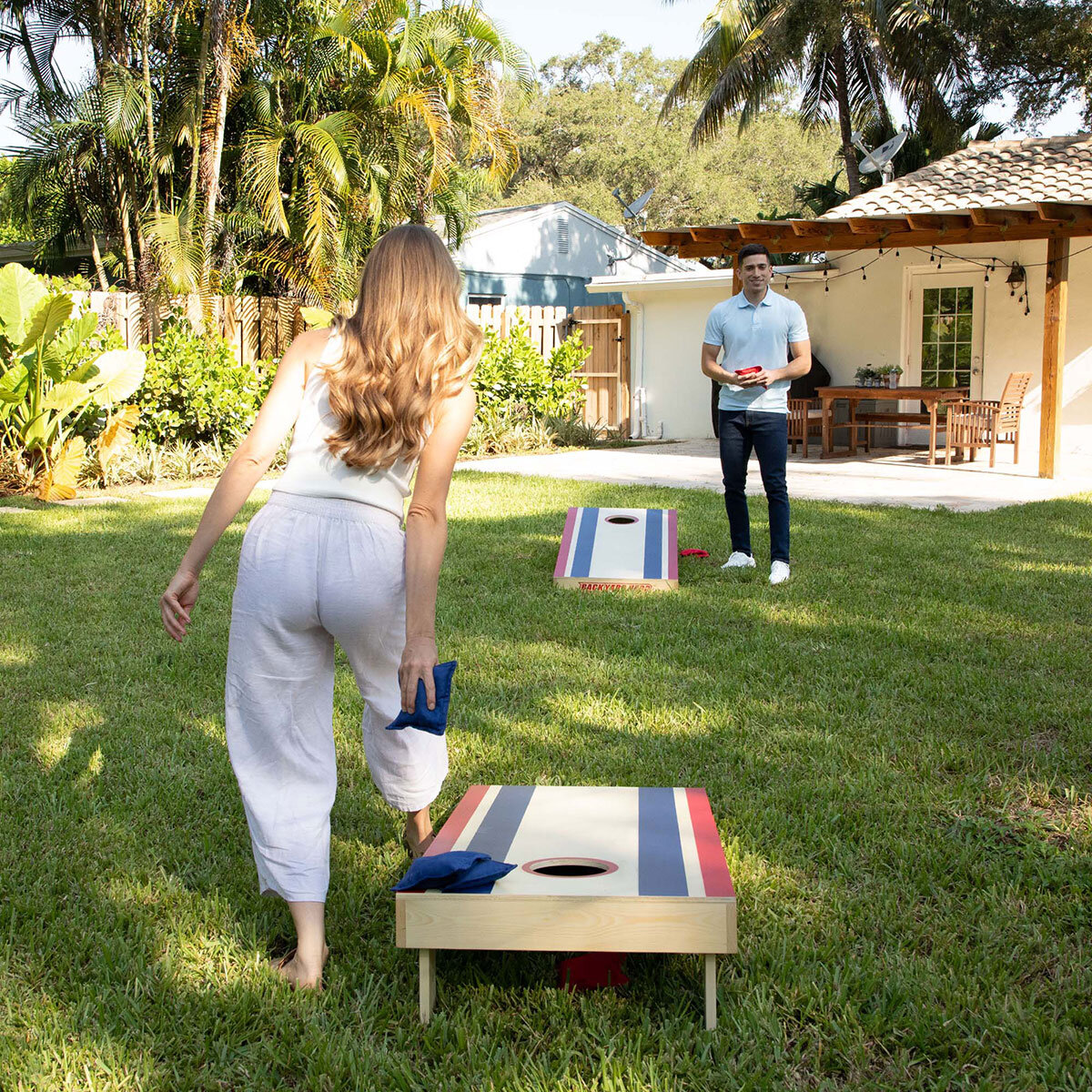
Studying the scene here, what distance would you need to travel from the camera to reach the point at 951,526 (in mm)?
9148

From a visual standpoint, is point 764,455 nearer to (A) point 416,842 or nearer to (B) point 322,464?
(A) point 416,842

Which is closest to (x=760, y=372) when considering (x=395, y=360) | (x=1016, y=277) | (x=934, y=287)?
(x=395, y=360)

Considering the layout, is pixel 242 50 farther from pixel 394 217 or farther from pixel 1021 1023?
pixel 1021 1023

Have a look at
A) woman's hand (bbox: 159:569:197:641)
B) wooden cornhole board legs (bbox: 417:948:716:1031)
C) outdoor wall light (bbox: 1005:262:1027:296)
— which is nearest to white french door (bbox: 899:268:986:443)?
outdoor wall light (bbox: 1005:262:1027:296)

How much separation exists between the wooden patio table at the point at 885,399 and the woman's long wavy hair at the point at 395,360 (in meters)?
12.4

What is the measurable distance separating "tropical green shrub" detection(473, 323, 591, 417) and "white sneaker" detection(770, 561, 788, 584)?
28.0ft

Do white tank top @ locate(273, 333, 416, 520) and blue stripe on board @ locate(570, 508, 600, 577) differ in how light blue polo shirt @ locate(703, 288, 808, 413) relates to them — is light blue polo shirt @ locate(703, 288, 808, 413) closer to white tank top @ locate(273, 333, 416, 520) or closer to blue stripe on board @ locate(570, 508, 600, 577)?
blue stripe on board @ locate(570, 508, 600, 577)

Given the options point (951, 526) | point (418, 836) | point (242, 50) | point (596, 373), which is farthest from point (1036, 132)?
point (418, 836)

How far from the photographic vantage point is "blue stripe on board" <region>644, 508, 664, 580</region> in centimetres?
700

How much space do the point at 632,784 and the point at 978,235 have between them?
Result: 38.5ft

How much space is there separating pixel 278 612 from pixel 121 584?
4.80 meters

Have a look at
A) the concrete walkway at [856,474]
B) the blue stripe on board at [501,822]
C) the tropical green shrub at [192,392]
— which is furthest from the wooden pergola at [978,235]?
the blue stripe on board at [501,822]

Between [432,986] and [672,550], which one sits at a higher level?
[672,550]

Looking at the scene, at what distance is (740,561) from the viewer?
7445mm
